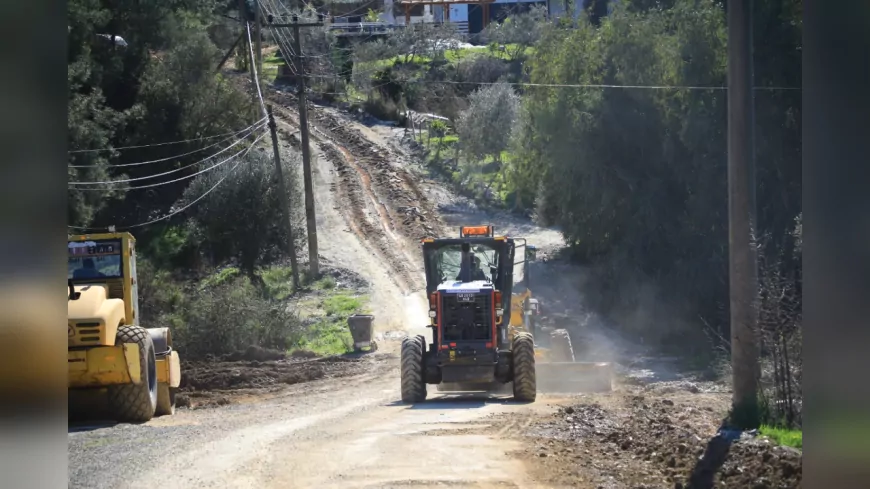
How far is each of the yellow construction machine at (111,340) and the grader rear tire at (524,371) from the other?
6359 millimetres

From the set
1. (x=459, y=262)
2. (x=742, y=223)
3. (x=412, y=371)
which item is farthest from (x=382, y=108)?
(x=742, y=223)

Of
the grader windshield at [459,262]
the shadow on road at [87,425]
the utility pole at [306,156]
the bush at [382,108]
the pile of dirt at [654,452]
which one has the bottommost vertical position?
the shadow on road at [87,425]

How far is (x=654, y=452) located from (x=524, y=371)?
5442mm

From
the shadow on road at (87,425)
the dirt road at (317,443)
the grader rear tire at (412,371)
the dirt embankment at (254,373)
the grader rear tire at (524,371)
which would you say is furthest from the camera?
the dirt embankment at (254,373)

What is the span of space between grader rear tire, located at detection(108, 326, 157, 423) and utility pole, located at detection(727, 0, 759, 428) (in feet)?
31.3

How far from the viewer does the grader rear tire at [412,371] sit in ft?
57.6

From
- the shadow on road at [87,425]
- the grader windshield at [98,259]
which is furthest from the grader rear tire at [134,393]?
the grader windshield at [98,259]

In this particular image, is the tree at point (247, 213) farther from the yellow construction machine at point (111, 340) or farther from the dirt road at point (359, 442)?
the yellow construction machine at point (111, 340)

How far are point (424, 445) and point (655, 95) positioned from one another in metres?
Result: 20.4

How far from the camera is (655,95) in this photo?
3034 centimetres

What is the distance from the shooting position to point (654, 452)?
39.3ft

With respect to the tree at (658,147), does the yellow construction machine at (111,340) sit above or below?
below

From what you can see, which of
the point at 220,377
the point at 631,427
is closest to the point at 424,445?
the point at 631,427
